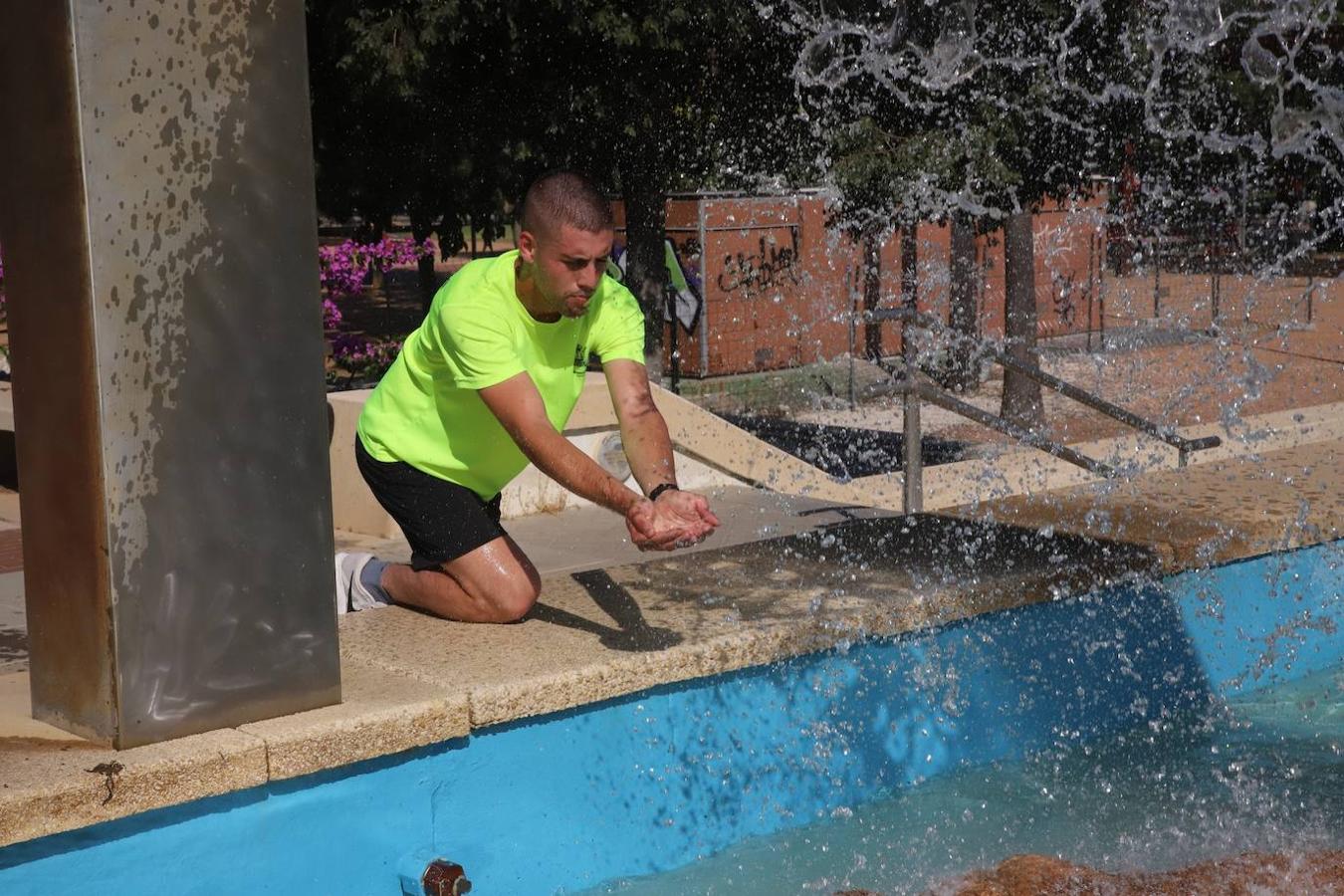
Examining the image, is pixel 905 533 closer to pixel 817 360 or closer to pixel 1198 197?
pixel 817 360

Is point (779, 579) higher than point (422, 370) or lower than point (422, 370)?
lower

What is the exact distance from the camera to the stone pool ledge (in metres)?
3.49

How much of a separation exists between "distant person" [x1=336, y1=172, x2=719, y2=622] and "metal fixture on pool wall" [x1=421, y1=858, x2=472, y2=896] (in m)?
0.92

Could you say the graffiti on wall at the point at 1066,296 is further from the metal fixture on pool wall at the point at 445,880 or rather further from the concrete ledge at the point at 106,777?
the concrete ledge at the point at 106,777

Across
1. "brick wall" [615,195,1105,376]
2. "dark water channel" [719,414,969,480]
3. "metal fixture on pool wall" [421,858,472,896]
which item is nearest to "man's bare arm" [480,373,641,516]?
"metal fixture on pool wall" [421,858,472,896]

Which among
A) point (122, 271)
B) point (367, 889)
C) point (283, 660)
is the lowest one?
point (367, 889)

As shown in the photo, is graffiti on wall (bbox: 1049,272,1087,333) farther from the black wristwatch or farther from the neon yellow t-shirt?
the black wristwatch

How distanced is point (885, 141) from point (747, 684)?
6.42m

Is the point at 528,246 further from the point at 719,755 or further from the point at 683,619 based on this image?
the point at 719,755

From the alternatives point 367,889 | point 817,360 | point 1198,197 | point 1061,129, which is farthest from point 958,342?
point 1198,197

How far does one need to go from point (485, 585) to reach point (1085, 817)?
76.5 inches

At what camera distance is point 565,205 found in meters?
4.45

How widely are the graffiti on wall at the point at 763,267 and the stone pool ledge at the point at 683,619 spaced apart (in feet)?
30.9

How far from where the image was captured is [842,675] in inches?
185
